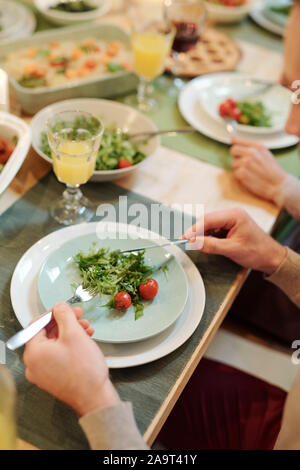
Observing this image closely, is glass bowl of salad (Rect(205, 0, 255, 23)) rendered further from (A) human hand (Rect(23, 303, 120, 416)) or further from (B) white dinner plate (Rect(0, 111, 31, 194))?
(A) human hand (Rect(23, 303, 120, 416))

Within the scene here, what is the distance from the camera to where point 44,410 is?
2.73 feet

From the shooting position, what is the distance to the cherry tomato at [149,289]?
0.99m

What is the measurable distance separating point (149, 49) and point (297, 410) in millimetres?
1205

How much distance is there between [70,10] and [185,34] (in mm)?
567

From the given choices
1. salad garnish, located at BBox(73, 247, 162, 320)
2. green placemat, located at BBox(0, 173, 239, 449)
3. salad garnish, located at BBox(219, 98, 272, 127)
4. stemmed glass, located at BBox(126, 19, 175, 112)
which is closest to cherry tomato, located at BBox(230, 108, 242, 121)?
salad garnish, located at BBox(219, 98, 272, 127)

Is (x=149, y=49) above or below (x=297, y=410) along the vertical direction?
above

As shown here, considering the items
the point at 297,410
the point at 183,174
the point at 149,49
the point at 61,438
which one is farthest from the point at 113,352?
the point at 149,49

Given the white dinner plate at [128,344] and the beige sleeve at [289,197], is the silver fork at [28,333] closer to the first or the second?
the white dinner plate at [128,344]

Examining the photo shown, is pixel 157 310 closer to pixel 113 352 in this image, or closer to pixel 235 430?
pixel 113 352

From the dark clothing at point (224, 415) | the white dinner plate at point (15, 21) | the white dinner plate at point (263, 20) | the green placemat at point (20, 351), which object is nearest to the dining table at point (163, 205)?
the green placemat at point (20, 351)

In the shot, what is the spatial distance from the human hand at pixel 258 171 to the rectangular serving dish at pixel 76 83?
0.50 meters

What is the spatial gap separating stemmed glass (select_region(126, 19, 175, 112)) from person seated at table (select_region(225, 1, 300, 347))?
16.3 inches

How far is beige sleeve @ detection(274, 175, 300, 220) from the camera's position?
4.40 ft

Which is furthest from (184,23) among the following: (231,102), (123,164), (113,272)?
(113,272)
